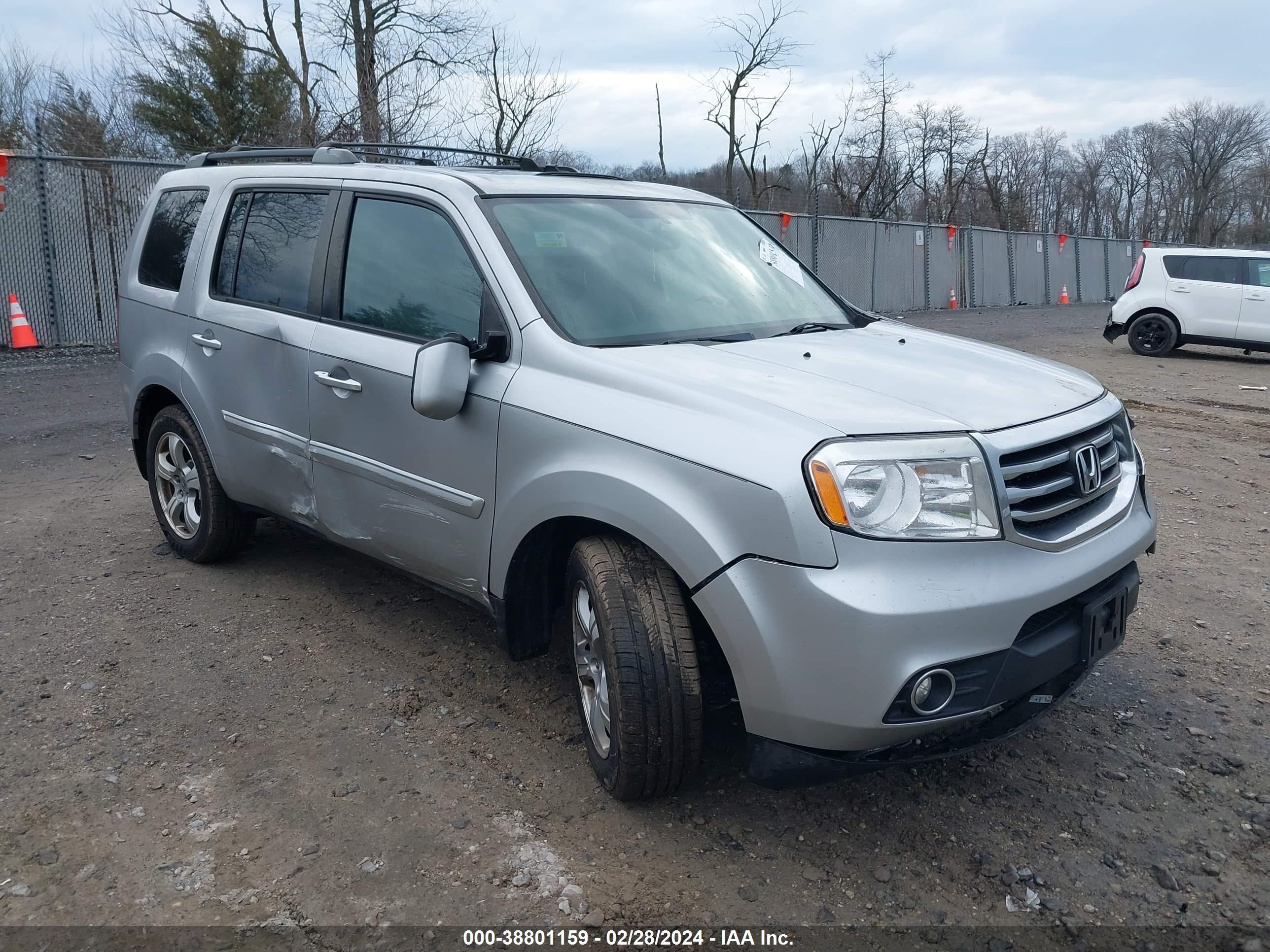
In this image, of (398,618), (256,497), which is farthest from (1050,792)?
(256,497)

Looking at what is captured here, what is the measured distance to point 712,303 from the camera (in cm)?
364

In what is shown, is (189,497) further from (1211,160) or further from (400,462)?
(1211,160)

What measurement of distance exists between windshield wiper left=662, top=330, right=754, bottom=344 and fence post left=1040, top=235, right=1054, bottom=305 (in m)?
30.6

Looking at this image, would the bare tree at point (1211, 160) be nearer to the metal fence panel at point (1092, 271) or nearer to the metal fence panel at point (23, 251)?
the metal fence panel at point (1092, 271)

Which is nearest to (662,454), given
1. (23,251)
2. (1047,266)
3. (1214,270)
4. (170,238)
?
(170,238)

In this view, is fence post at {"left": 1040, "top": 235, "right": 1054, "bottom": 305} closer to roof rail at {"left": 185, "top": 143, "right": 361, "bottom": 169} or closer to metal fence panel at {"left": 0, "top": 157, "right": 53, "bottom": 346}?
metal fence panel at {"left": 0, "top": 157, "right": 53, "bottom": 346}

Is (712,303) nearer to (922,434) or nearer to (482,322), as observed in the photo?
(482,322)

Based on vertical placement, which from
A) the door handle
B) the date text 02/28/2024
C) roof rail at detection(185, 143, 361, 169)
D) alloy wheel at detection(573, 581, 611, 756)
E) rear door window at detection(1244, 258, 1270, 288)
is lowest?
the date text 02/28/2024

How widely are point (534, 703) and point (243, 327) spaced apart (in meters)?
2.00

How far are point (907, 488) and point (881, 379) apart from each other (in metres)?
0.54

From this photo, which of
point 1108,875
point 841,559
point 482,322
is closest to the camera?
point 841,559

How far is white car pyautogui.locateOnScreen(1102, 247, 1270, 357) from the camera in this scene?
14320 mm

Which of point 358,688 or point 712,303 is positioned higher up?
point 712,303

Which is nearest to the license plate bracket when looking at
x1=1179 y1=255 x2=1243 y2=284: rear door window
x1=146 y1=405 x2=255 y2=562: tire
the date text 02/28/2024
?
the date text 02/28/2024
